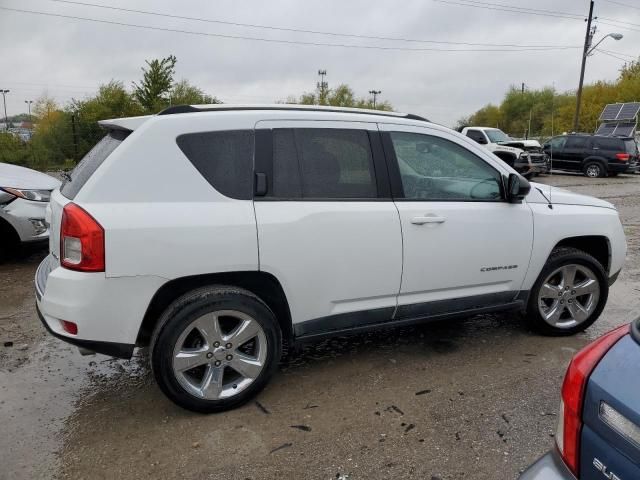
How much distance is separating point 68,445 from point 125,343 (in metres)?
0.63

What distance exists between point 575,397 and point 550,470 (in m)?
0.25

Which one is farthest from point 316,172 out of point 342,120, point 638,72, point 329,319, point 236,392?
point 638,72

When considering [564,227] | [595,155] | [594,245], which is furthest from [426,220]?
[595,155]

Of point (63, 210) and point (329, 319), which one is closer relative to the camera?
point (63, 210)

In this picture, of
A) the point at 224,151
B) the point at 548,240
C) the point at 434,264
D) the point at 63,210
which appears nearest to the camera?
the point at 63,210

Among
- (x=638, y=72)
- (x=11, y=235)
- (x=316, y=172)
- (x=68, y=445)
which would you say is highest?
(x=638, y=72)

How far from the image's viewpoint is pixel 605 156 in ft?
68.5

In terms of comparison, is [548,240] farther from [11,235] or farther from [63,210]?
[11,235]

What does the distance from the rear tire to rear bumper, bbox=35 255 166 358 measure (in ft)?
72.4

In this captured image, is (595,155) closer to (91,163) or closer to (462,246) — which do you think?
(462,246)

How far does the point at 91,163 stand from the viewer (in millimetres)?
3197

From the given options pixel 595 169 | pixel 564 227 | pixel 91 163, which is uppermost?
pixel 91 163

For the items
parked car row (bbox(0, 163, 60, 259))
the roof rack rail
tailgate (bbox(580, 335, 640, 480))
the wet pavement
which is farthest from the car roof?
parked car row (bbox(0, 163, 60, 259))

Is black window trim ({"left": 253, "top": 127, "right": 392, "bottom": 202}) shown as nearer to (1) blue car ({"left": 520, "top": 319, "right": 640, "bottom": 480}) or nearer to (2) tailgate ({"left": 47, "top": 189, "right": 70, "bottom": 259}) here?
(2) tailgate ({"left": 47, "top": 189, "right": 70, "bottom": 259})
